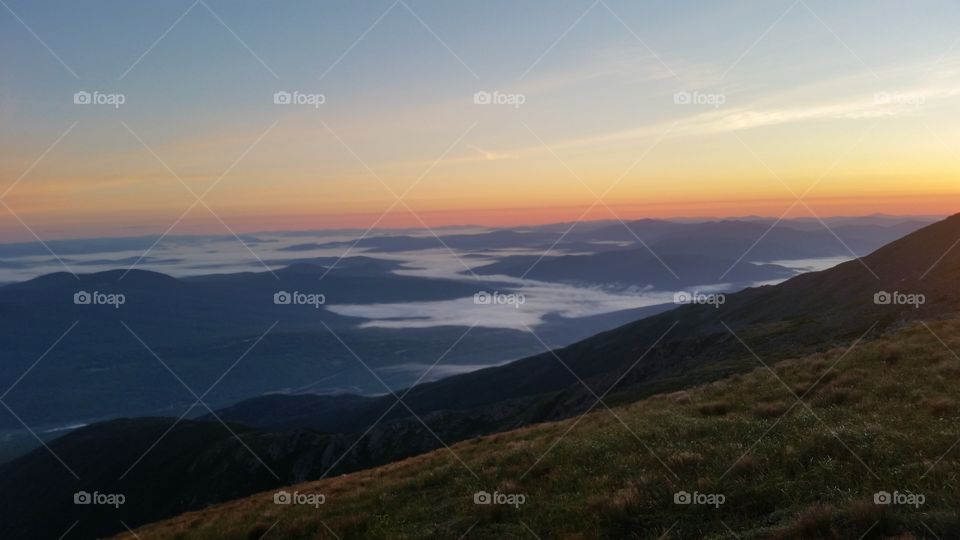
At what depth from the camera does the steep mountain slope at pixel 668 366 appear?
49531mm

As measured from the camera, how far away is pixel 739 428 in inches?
642

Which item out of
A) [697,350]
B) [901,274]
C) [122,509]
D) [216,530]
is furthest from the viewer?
[122,509]

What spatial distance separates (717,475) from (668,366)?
66.6 metres

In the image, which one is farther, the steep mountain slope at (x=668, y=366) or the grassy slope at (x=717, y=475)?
the steep mountain slope at (x=668, y=366)

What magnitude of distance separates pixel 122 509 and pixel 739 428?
464 ft

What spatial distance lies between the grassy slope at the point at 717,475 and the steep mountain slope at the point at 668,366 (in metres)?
21.1

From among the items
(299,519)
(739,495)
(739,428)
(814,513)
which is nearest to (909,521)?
(814,513)

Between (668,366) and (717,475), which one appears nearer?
(717,475)

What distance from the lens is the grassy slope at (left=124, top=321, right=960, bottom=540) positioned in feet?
34.8

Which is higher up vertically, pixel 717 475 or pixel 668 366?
pixel 668 366

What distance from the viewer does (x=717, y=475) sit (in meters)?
12.8

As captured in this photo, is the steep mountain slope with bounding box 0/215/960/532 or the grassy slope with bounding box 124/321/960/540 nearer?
the grassy slope with bounding box 124/321/960/540

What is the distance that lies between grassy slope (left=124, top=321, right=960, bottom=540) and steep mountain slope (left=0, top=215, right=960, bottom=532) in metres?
21.1

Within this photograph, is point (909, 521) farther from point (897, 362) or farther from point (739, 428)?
point (897, 362)
